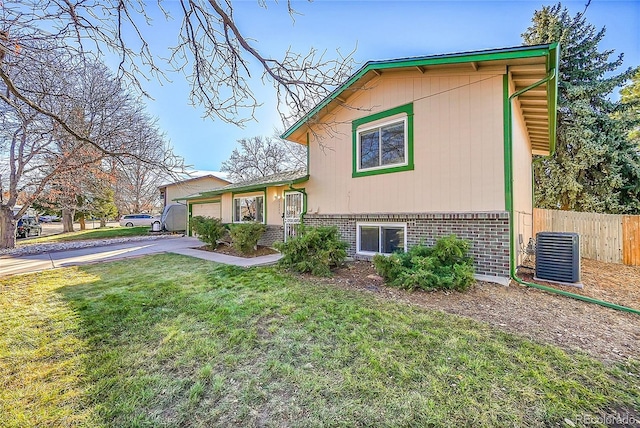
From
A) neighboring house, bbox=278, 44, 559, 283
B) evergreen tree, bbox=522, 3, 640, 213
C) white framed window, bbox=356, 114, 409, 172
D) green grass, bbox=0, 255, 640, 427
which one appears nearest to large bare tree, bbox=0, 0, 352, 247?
neighboring house, bbox=278, 44, 559, 283

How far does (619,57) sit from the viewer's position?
41.4 ft

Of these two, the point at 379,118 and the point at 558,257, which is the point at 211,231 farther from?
the point at 558,257

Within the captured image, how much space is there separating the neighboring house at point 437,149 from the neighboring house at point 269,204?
80.5 inches

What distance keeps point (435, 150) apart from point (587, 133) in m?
11.5

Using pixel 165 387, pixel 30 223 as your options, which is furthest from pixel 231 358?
pixel 30 223

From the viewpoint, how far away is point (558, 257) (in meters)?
5.47

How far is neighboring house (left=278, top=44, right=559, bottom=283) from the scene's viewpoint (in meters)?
5.18

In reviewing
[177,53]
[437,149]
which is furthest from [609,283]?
[177,53]

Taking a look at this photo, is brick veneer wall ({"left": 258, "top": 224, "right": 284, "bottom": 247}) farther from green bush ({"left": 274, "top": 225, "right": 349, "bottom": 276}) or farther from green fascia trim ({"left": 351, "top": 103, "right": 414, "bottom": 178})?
green fascia trim ({"left": 351, "top": 103, "right": 414, "bottom": 178})

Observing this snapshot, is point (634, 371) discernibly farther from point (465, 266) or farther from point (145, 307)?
point (145, 307)

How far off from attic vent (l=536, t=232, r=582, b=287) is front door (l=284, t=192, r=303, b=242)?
22.5 ft

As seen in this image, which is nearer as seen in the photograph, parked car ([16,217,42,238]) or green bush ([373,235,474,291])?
green bush ([373,235,474,291])

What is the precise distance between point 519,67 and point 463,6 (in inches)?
68.1

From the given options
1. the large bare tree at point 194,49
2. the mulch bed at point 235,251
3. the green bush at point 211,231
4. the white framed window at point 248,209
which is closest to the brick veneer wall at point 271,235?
the mulch bed at point 235,251
